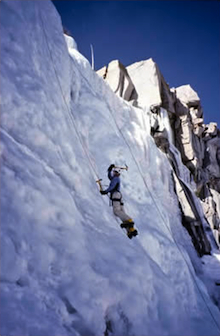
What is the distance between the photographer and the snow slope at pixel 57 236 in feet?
9.43

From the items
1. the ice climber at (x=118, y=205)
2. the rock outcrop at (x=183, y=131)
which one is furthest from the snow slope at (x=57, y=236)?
the rock outcrop at (x=183, y=131)

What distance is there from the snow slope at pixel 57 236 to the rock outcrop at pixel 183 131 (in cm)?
651

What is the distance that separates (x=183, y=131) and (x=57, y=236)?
76.6 feet

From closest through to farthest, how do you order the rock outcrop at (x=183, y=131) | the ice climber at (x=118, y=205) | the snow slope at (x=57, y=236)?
the snow slope at (x=57, y=236) < the ice climber at (x=118, y=205) < the rock outcrop at (x=183, y=131)

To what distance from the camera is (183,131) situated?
82.0 ft

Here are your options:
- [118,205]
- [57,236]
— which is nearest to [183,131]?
[118,205]

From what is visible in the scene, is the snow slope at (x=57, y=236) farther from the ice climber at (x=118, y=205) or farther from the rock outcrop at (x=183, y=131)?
the rock outcrop at (x=183, y=131)

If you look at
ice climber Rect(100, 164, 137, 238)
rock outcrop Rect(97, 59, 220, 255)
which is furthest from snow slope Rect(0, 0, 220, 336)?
rock outcrop Rect(97, 59, 220, 255)

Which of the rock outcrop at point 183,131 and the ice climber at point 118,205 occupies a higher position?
the rock outcrop at point 183,131

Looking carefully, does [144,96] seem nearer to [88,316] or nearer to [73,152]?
[73,152]

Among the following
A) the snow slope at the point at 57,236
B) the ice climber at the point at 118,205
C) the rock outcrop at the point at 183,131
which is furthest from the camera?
the rock outcrop at the point at 183,131

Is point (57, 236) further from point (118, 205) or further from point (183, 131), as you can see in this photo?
point (183, 131)

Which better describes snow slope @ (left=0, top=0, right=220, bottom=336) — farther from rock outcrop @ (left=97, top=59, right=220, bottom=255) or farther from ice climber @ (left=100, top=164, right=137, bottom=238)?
rock outcrop @ (left=97, top=59, right=220, bottom=255)

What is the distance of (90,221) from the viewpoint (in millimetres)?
4609
